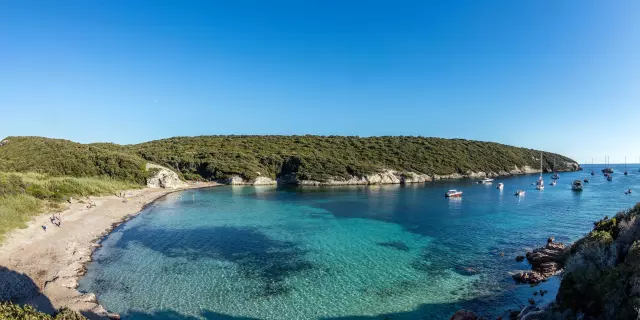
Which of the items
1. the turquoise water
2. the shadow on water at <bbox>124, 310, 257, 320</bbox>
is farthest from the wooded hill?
the shadow on water at <bbox>124, 310, 257, 320</bbox>

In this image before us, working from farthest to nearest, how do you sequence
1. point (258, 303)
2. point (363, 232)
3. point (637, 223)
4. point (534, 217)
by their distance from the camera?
point (534, 217), point (363, 232), point (258, 303), point (637, 223)

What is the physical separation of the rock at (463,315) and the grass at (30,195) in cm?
3011

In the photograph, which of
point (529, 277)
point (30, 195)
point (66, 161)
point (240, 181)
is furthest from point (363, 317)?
point (66, 161)

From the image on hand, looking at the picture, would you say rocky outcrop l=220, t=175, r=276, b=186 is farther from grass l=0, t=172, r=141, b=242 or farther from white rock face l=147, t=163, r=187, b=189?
grass l=0, t=172, r=141, b=242

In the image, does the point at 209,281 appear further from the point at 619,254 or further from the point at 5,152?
the point at 5,152

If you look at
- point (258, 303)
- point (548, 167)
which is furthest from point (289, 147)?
point (548, 167)

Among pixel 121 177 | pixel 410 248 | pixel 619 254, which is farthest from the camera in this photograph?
pixel 121 177

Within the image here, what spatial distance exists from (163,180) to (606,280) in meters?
76.5

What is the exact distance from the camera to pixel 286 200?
183 ft

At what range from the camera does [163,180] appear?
71750mm

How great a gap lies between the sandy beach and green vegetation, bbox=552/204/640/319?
19460 mm

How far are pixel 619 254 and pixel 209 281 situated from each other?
20225 mm

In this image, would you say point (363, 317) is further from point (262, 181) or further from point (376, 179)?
point (376, 179)

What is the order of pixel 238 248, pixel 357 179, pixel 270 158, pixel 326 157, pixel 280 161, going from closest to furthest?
pixel 238 248 → pixel 357 179 → pixel 280 161 → pixel 270 158 → pixel 326 157
